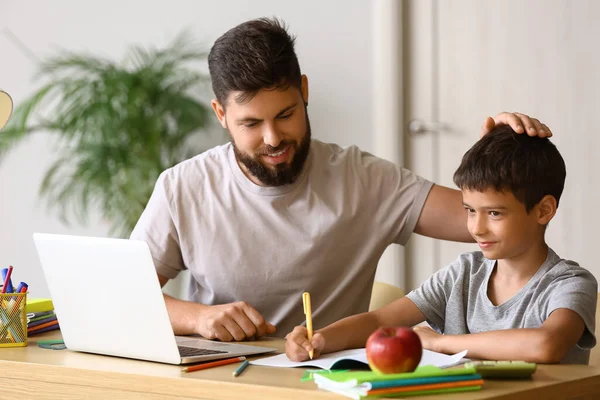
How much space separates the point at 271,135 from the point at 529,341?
0.76 meters

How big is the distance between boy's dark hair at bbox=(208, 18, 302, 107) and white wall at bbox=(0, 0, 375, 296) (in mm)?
1267

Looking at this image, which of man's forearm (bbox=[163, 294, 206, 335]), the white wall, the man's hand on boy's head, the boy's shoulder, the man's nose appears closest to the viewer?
the boy's shoulder

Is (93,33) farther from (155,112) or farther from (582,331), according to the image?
(582,331)

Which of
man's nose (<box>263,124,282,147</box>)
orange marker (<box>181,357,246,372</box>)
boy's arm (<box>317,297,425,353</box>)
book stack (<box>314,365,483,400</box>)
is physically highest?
man's nose (<box>263,124,282,147</box>)

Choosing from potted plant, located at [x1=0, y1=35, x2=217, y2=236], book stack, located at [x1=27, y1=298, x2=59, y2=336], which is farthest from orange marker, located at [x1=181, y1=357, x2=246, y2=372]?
potted plant, located at [x1=0, y1=35, x2=217, y2=236]

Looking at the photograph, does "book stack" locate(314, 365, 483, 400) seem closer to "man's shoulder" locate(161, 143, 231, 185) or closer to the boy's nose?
the boy's nose

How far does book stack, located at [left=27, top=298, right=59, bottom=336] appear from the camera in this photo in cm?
180

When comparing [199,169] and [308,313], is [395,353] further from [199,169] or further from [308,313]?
[199,169]

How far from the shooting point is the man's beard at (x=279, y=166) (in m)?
1.97

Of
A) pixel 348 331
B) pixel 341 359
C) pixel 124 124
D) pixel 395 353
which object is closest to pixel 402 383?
pixel 395 353

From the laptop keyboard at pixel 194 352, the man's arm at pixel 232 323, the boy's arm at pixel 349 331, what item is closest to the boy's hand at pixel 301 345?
the boy's arm at pixel 349 331

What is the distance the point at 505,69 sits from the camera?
3084 mm

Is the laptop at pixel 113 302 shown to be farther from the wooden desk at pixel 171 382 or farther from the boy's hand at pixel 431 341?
the boy's hand at pixel 431 341

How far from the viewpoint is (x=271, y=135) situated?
191 centimetres
